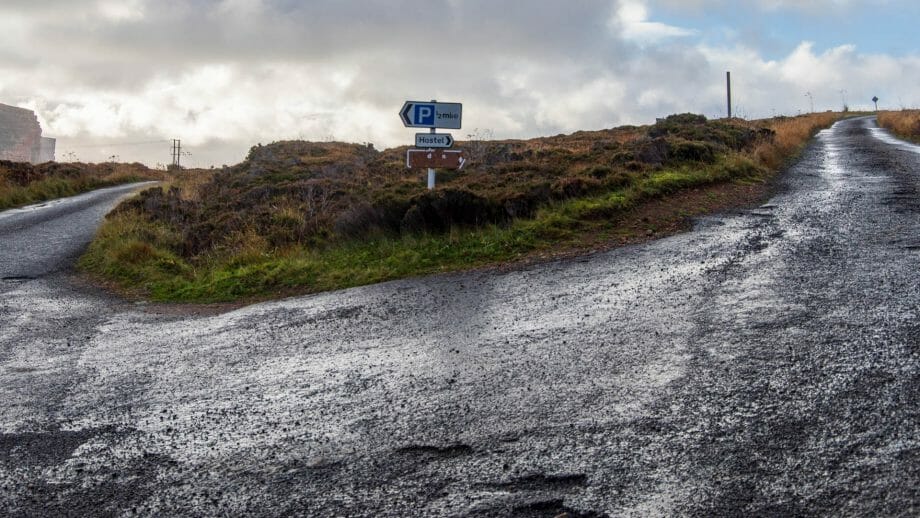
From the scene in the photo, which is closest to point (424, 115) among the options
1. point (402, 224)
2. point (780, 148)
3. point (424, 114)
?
point (424, 114)

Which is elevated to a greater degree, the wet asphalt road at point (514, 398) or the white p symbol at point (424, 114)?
the white p symbol at point (424, 114)

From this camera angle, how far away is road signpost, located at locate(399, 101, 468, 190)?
1376cm

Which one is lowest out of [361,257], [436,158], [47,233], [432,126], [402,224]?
[361,257]

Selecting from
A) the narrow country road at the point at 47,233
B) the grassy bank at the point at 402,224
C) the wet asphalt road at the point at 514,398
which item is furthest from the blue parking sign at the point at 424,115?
the narrow country road at the point at 47,233

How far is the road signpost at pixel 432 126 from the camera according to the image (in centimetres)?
1376

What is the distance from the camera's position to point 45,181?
1096 inches

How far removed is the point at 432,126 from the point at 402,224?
8.46 ft

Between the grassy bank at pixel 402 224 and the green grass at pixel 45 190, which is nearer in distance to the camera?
the grassy bank at pixel 402 224

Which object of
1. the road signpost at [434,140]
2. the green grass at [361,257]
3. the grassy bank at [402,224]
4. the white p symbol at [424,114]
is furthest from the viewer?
the road signpost at [434,140]

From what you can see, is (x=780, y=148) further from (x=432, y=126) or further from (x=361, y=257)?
(x=361, y=257)

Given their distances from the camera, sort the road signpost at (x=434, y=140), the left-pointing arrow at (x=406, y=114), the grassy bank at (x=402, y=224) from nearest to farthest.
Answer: the grassy bank at (x=402, y=224) → the left-pointing arrow at (x=406, y=114) → the road signpost at (x=434, y=140)

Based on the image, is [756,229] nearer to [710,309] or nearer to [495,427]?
[710,309]

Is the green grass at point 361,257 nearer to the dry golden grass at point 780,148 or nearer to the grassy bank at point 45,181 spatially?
the dry golden grass at point 780,148

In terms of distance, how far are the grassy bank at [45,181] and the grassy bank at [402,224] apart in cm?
693
